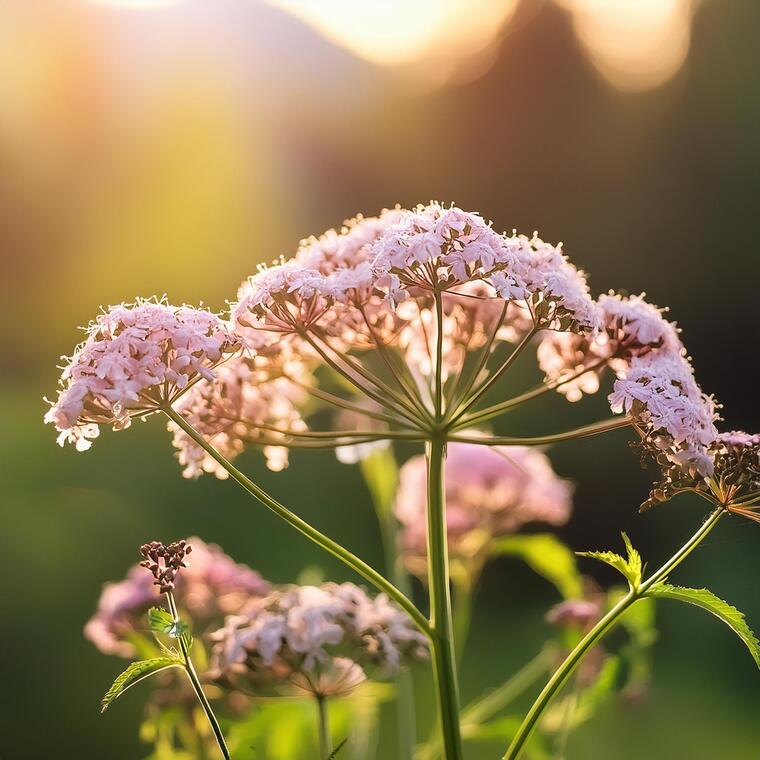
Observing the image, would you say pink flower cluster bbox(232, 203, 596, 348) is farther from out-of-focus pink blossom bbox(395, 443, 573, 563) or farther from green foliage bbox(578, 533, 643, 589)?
out-of-focus pink blossom bbox(395, 443, 573, 563)

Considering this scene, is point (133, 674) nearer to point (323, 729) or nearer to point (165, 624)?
point (165, 624)

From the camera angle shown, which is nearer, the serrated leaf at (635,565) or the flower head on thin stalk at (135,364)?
the serrated leaf at (635,565)

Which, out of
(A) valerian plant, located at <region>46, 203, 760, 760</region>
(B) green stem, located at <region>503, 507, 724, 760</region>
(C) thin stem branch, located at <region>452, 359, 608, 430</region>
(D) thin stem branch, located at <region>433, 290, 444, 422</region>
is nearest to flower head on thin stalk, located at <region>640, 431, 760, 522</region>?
(A) valerian plant, located at <region>46, 203, 760, 760</region>

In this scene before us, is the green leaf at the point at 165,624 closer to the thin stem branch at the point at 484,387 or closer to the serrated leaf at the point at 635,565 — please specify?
the thin stem branch at the point at 484,387

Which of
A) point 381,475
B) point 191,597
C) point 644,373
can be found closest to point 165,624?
point 644,373

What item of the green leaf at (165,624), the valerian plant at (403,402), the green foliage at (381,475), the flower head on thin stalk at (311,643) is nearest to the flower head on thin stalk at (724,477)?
the valerian plant at (403,402)

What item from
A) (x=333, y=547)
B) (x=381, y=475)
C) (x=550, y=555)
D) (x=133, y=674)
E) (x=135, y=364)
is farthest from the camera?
(x=381, y=475)

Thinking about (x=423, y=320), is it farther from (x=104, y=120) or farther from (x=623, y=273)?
(x=623, y=273)
